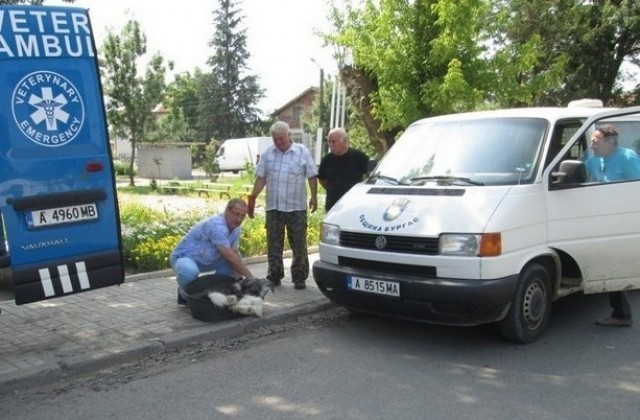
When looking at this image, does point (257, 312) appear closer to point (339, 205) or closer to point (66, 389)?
point (339, 205)

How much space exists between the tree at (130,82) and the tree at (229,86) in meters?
38.8

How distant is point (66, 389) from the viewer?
176 inches

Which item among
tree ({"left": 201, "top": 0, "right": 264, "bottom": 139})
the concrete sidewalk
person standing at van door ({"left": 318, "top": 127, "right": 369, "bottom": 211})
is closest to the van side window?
person standing at van door ({"left": 318, "top": 127, "right": 369, "bottom": 211})

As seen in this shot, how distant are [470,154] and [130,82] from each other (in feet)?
72.7

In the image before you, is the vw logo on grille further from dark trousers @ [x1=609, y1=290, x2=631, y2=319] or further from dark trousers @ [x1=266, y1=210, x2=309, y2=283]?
dark trousers @ [x1=609, y1=290, x2=631, y2=319]

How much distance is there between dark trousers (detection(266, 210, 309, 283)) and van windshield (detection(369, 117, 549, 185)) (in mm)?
1205

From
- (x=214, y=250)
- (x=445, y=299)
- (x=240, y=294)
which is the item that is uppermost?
(x=214, y=250)

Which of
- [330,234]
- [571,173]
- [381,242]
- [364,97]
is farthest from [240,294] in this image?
[364,97]

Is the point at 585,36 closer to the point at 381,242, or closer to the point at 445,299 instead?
the point at 381,242

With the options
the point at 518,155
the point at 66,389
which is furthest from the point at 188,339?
the point at 518,155

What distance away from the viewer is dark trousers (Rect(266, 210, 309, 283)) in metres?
7.00

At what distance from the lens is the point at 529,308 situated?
516 centimetres

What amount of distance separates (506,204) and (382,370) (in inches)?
64.8

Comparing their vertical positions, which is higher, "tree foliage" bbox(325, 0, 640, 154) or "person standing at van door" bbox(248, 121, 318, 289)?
"tree foliage" bbox(325, 0, 640, 154)
